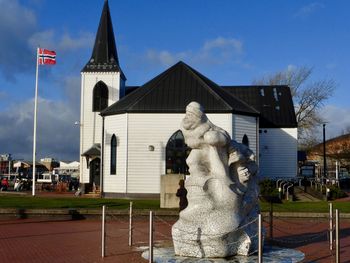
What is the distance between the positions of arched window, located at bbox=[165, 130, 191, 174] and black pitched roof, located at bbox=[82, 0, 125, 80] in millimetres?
13583

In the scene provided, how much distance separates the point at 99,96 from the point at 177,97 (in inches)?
466

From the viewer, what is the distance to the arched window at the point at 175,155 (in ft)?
113

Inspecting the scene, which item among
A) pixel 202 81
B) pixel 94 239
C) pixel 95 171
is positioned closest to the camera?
pixel 94 239

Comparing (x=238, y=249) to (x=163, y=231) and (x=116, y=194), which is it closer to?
(x=163, y=231)

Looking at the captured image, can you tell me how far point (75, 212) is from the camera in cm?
2148

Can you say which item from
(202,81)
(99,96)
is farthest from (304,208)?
(99,96)

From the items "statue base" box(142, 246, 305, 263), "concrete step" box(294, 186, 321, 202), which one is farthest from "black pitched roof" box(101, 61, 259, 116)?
"statue base" box(142, 246, 305, 263)

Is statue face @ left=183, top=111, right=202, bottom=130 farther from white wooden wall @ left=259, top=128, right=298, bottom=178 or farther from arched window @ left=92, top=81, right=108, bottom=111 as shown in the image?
arched window @ left=92, top=81, right=108, bottom=111

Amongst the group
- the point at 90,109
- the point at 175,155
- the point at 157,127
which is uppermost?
the point at 90,109

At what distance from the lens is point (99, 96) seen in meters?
45.6

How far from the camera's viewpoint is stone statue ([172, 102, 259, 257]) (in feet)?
36.8

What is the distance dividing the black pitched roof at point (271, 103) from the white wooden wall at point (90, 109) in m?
10.7

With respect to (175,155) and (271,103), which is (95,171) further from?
(271,103)

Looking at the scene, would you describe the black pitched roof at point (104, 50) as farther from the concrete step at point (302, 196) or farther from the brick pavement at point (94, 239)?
the brick pavement at point (94, 239)
